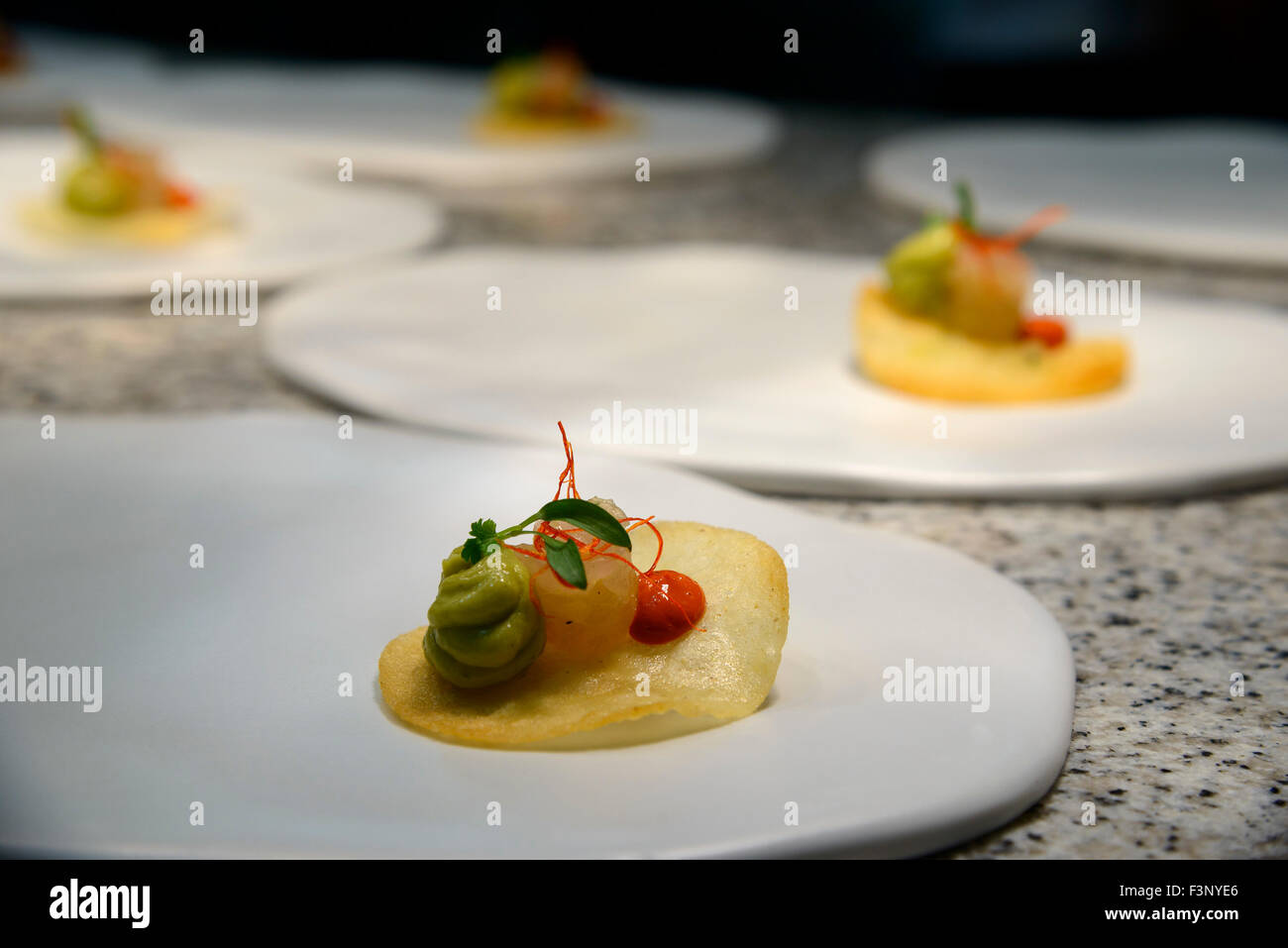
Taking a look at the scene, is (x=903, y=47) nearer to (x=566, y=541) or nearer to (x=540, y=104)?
(x=540, y=104)

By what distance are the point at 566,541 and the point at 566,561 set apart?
0.08 ft

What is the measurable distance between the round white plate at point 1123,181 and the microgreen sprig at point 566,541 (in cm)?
171

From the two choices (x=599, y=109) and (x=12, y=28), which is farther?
(x=12, y=28)

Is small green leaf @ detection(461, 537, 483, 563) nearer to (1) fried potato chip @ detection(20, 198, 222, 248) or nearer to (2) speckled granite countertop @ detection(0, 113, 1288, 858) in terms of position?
(2) speckled granite countertop @ detection(0, 113, 1288, 858)

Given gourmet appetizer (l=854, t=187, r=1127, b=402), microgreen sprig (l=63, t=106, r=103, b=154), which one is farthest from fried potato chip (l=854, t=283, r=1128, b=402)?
microgreen sprig (l=63, t=106, r=103, b=154)

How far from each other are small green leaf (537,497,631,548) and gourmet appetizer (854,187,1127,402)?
0.83m

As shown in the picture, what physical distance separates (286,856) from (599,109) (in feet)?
9.42

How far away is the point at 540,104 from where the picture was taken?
11.1 feet

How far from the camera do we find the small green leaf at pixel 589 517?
3.47 ft

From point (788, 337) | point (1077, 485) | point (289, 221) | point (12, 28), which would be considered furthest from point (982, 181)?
point (12, 28)

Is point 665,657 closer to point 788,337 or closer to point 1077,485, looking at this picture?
point 1077,485

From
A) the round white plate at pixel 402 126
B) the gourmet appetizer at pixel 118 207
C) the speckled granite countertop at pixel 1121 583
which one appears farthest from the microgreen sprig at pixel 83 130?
the round white plate at pixel 402 126

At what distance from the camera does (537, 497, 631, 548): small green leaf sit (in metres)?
1.06

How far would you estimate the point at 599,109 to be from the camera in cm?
347
